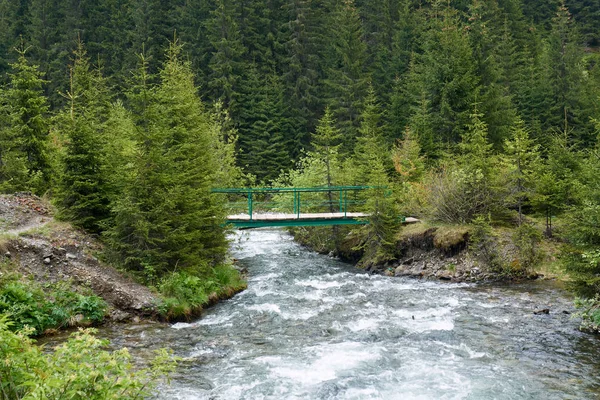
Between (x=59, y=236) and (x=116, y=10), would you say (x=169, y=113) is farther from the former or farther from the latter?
(x=116, y=10)

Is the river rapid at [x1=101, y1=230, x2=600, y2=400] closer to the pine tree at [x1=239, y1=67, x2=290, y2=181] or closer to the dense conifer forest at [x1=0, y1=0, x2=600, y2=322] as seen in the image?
the dense conifer forest at [x1=0, y1=0, x2=600, y2=322]

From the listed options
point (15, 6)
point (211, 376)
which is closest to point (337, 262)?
point (211, 376)

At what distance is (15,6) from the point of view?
206 ft

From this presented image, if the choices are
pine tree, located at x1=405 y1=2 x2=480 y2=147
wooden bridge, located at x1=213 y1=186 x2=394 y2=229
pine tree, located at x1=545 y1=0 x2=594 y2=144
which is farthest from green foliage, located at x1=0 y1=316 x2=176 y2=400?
pine tree, located at x1=545 y1=0 x2=594 y2=144

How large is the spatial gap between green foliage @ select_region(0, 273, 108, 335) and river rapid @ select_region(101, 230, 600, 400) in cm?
84

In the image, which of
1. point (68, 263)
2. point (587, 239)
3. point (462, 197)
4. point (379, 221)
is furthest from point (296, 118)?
point (587, 239)

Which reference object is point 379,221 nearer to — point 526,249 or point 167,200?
point 526,249

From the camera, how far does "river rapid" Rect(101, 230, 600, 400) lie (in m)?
10.7

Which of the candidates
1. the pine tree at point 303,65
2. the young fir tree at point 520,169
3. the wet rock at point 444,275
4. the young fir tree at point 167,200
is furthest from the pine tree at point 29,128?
the pine tree at point 303,65

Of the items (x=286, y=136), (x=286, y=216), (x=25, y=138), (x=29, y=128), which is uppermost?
(x=286, y=136)

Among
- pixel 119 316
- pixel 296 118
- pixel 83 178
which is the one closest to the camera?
pixel 119 316

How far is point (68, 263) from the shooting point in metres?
15.5

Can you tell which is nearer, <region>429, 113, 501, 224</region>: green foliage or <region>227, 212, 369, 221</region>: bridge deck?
<region>227, 212, 369, 221</region>: bridge deck

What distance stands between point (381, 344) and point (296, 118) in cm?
4118
